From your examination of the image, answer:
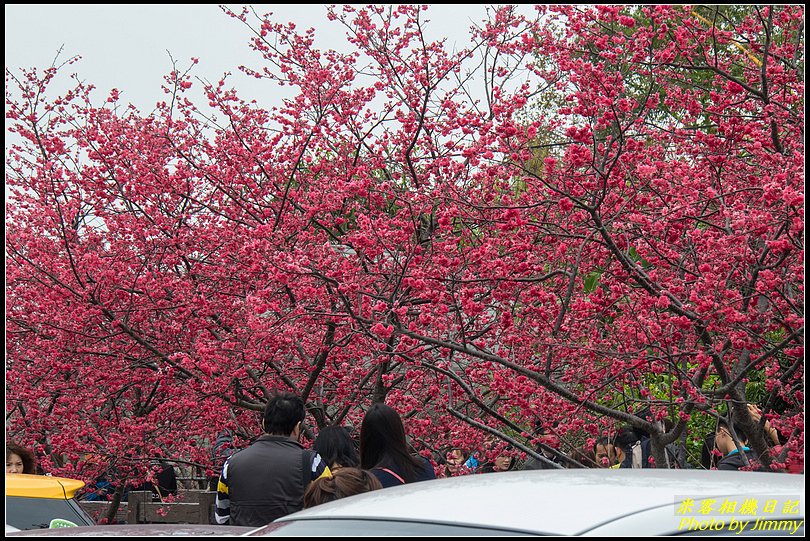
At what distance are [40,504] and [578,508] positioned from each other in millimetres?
3435

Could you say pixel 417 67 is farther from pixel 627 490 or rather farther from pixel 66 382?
pixel 627 490

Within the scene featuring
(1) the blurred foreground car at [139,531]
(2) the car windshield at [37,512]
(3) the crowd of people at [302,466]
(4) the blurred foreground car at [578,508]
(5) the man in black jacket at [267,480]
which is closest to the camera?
(4) the blurred foreground car at [578,508]

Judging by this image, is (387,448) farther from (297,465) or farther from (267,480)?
(267,480)

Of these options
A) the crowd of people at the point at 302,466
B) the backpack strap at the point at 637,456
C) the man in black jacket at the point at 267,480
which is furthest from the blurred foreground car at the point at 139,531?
the backpack strap at the point at 637,456

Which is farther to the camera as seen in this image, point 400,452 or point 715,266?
point 715,266

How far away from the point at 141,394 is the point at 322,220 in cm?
307

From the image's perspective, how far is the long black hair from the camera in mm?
4473

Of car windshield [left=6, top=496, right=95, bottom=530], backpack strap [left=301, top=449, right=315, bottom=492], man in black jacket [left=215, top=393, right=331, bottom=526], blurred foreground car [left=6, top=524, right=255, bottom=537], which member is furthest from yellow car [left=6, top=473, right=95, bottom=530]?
backpack strap [left=301, top=449, right=315, bottom=492]

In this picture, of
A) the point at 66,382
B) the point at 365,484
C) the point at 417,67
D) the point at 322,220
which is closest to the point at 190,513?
the point at 66,382

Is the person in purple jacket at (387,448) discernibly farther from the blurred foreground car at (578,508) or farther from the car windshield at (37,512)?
the blurred foreground car at (578,508)

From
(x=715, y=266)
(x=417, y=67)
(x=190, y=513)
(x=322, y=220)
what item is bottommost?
(x=190, y=513)

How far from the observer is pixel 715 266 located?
208 inches

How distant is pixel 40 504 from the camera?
451 cm

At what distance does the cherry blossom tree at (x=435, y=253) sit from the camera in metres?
5.42
